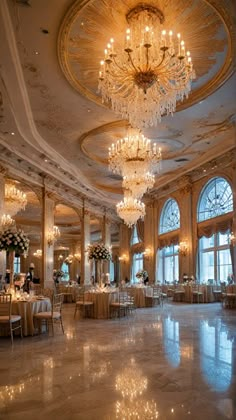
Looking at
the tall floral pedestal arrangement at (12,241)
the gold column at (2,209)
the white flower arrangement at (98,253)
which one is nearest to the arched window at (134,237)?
the white flower arrangement at (98,253)

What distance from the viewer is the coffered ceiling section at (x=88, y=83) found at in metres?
5.92

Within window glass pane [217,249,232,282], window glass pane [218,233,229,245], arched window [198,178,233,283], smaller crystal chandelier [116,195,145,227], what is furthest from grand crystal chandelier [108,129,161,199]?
window glass pane [217,249,232,282]

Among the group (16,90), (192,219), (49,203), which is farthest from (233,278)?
(16,90)

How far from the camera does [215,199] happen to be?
15.2 meters

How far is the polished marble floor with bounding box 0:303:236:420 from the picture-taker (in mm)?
3598

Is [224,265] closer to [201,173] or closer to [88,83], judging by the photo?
[201,173]

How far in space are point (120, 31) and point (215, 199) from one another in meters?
10.1

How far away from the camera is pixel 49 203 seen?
592 inches

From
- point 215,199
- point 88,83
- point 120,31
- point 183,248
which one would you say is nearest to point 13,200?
point 88,83

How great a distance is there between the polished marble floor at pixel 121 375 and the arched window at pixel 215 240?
23.4ft

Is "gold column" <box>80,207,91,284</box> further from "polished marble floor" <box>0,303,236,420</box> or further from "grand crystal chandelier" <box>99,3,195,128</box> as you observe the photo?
"grand crystal chandelier" <box>99,3,195,128</box>

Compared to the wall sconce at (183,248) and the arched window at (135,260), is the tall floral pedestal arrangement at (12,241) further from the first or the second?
the arched window at (135,260)

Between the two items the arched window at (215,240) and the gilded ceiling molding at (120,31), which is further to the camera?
the arched window at (215,240)

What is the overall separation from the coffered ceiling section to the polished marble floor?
5346 millimetres
